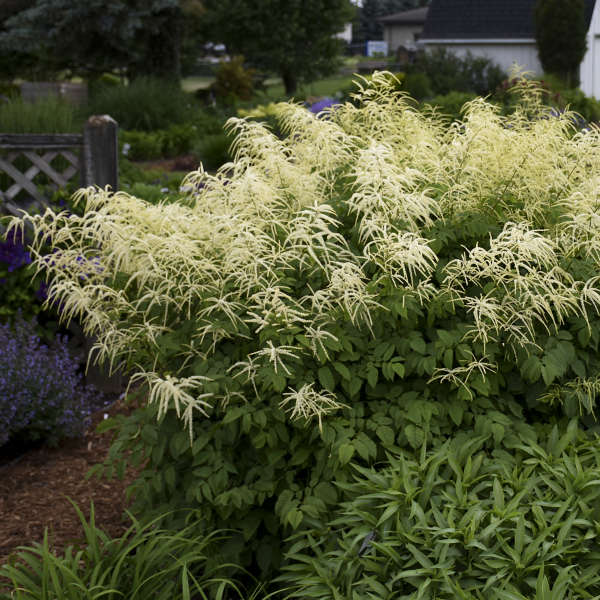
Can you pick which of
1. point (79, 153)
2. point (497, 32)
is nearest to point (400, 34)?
point (497, 32)

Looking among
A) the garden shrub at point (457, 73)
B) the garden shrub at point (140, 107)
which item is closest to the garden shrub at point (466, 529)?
the garden shrub at point (140, 107)

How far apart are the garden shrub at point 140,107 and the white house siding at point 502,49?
11886 mm

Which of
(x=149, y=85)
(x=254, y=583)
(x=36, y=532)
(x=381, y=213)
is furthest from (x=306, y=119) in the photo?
(x=149, y=85)

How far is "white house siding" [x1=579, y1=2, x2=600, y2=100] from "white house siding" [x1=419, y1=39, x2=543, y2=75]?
1.54 meters

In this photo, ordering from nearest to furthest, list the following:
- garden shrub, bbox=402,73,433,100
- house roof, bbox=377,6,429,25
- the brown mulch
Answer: the brown mulch → garden shrub, bbox=402,73,433,100 → house roof, bbox=377,6,429,25

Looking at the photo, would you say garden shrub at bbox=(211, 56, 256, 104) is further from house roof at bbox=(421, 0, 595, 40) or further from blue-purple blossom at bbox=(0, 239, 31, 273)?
blue-purple blossom at bbox=(0, 239, 31, 273)

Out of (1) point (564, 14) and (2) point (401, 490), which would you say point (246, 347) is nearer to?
(2) point (401, 490)

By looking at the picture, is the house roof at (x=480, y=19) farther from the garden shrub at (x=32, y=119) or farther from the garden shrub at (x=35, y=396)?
the garden shrub at (x=35, y=396)

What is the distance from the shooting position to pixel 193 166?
13.8m

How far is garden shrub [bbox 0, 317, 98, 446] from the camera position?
4.41 m

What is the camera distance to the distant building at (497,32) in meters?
24.7

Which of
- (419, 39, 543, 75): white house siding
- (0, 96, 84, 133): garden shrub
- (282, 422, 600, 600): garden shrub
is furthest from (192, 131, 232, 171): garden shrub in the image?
(419, 39, 543, 75): white house siding

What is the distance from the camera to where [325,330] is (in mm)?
2936

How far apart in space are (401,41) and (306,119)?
59.1 m
